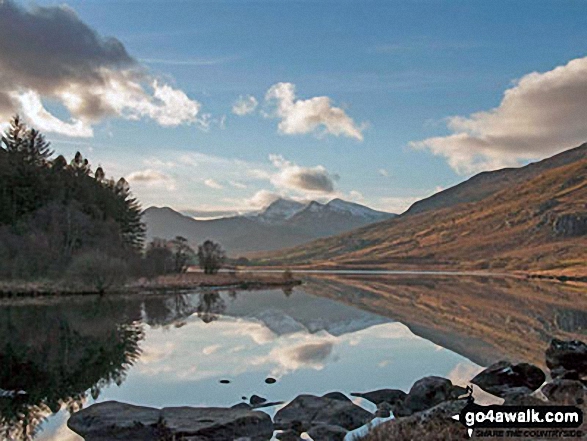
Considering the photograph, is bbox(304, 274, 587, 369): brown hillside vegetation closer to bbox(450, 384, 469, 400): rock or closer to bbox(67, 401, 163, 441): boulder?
bbox(450, 384, 469, 400): rock

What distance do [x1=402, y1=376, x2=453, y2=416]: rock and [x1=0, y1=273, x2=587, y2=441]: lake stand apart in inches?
95.4

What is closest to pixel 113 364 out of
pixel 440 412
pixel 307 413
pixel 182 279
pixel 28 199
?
pixel 307 413

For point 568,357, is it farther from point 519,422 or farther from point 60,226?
point 60,226

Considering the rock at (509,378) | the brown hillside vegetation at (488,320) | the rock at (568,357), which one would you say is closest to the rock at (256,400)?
the rock at (509,378)

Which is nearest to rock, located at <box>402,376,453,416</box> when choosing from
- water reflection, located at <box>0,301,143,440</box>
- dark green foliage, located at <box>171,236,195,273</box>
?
water reflection, located at <box>0,301,143,440</box>

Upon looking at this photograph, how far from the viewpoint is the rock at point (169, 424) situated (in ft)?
59.7

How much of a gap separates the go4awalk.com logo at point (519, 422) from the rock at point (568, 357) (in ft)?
64.1

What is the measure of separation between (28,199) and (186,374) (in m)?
69.3

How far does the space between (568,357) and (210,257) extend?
319ft

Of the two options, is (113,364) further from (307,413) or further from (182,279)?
(182,279)

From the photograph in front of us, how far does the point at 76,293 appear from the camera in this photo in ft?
247

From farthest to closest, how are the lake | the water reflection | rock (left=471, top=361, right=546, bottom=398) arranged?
rock (left=471, top=361, right=546, bottom=398)
the lake
the water reflection

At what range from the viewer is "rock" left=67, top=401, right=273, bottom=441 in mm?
18188

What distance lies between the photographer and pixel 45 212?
8556 centimetres
